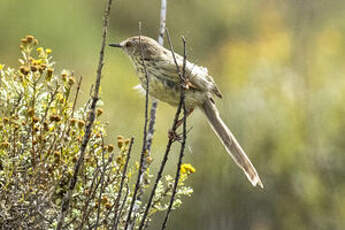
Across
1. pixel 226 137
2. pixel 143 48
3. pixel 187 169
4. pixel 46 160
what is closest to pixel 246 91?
pixel 226 137

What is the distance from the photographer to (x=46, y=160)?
11.5ft

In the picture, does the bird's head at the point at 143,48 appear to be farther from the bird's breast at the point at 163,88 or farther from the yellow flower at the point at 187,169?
the yellow flower at the point at 187,169

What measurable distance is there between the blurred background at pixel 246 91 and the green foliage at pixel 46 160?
3.46ft

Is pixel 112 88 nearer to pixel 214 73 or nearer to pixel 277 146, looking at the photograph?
pixel 214 73

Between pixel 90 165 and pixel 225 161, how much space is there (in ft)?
14.5

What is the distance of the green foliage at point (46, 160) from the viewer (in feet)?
10.8

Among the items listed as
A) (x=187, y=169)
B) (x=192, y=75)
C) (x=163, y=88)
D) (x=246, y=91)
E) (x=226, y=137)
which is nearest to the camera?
(x=187, y=169)

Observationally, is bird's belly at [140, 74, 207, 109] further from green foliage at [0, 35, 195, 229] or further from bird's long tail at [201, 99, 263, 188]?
green foliage at [0, 35, 195, 229]

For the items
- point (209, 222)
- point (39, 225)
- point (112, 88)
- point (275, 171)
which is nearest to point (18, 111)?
point (39, 225)

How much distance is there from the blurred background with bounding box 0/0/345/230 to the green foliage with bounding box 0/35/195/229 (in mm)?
1056

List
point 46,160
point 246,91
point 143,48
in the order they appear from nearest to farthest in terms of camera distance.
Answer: point 46,160, point 143,48, point 246,91

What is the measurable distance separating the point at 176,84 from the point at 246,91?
15.5 ft

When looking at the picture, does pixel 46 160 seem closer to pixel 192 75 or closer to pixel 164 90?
pixel 164 90

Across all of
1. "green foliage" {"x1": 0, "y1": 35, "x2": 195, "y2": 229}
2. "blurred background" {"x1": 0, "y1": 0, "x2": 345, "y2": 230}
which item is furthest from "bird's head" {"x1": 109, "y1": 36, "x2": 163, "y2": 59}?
"green foliage" {"x1": 0, "y1": 35, "x2": 195, "y2": 229}
